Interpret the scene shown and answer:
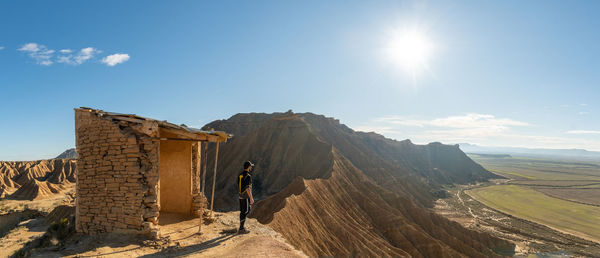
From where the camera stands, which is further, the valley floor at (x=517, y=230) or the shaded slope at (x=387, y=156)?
the shaded slope at (x=387, y=156)

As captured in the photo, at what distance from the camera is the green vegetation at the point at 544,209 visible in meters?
39.4

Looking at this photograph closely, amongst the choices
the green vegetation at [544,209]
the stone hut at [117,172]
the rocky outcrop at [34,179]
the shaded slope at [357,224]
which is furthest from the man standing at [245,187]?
the green vegetation at [544,209]

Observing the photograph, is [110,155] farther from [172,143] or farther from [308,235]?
[308,235]

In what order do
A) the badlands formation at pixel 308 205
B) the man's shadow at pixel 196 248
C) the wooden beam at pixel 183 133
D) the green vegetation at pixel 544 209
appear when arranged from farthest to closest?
the green vegetation at pixel 544 209 < the wooden beam at pixel 183 133 < the badlands formation at pixel 308 205 < the man's shadow at pixel 196 248

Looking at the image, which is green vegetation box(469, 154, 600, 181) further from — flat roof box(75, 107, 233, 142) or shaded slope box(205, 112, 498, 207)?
flat roof box(75, 107, 233, 142)

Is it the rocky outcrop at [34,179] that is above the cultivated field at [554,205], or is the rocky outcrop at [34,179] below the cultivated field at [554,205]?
above

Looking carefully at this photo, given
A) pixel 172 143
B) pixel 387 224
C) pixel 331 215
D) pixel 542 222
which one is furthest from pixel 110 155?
pixel 542 222

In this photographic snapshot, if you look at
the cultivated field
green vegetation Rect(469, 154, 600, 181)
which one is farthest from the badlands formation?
green vegetation Rect(469, 154, 600, 181)

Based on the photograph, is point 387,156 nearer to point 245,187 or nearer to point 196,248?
point 245,187

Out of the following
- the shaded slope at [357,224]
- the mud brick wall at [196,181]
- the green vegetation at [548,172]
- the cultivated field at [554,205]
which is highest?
the mud brick wall at [196,181]

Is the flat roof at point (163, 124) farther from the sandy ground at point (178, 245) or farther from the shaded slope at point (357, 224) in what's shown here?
the shaded slope at point (357, 224)

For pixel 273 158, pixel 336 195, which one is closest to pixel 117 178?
pixel 336 195

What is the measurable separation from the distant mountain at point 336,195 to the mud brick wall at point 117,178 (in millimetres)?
11441

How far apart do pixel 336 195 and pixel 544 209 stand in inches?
1705
